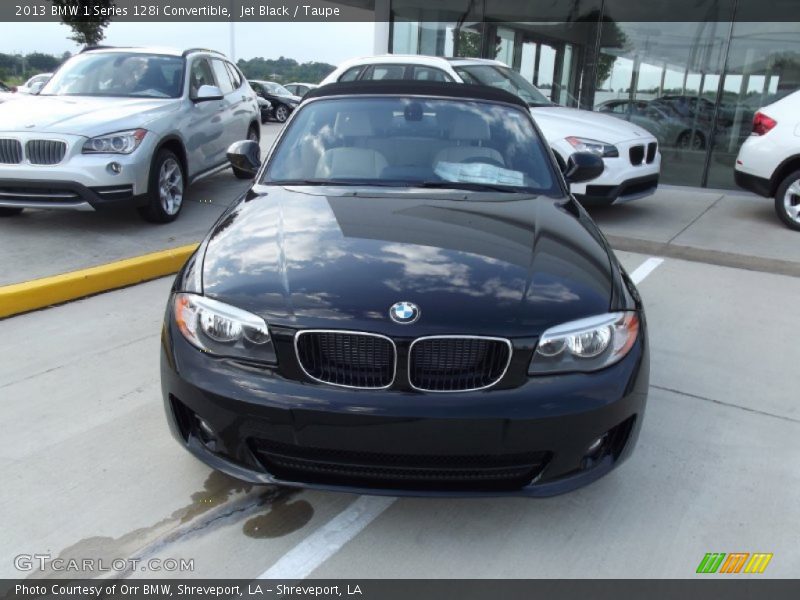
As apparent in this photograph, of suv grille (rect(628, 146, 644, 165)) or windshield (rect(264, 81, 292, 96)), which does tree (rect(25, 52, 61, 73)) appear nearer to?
windshield (rect(264, 81, 292, 96))

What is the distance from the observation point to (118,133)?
6191 millimetres

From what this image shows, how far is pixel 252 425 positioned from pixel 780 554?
6.53 ft

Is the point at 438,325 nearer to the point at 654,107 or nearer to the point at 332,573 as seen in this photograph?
the point at 332,573

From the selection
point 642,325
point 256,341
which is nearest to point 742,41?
point 642,325

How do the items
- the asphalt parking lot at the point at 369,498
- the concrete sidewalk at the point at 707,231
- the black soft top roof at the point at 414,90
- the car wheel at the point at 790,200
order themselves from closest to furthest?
the asphalt parking lot at the point at 369,498
the black soft top roof at the point at 414,90
the concrete sidewalk at the point at 707,231
the car wheel at the point at 790,200

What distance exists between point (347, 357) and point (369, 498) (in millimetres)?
784

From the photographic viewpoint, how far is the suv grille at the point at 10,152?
595cm

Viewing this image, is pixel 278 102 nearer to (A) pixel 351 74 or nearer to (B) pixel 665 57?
(B) pixel 665 57

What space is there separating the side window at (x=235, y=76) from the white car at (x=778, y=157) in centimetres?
643

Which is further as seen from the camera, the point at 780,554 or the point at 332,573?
the point at 780,554

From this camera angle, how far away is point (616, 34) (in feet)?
39.9

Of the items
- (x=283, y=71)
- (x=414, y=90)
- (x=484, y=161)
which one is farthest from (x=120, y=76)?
(x=283, y=71)

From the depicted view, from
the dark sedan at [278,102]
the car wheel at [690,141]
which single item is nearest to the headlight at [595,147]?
the car wheel at [690,141]

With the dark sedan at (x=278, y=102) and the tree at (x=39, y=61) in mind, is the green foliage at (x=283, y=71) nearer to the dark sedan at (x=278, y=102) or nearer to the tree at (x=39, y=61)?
the dark sedan at (x=278, y=102)
